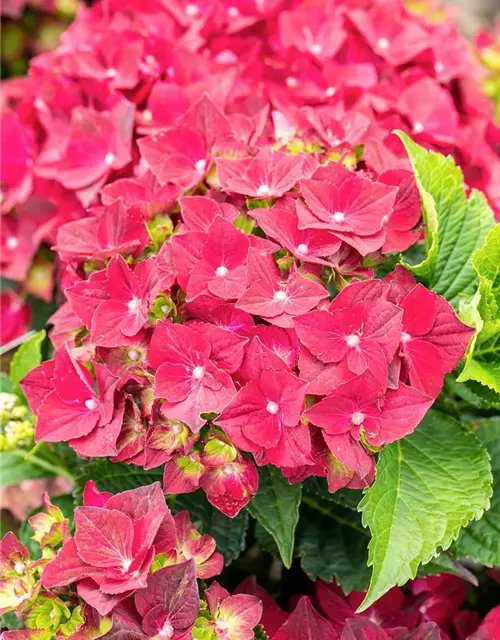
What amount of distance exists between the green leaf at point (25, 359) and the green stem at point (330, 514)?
0.37m

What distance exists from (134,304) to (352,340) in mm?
209

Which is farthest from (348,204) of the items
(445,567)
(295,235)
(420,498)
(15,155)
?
(15,155)

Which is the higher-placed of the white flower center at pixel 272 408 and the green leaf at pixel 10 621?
the white flower center at pixel 272 408

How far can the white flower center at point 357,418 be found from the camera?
0.66 m

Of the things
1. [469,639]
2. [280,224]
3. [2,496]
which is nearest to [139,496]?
[280,224]

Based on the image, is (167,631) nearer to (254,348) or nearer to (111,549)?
(111,549)

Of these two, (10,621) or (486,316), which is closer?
(486,316)

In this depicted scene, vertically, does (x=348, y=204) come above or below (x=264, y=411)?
above

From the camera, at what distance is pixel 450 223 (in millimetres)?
843

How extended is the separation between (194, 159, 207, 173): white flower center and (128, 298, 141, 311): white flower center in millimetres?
196

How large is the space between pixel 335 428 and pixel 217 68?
0.65m

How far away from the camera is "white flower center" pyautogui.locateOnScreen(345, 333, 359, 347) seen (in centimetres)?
67

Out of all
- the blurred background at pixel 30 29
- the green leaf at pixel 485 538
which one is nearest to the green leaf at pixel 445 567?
the green leaf at pixel 485 538

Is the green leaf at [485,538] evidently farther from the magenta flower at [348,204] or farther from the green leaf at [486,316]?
the magenta flower at [348,204]
